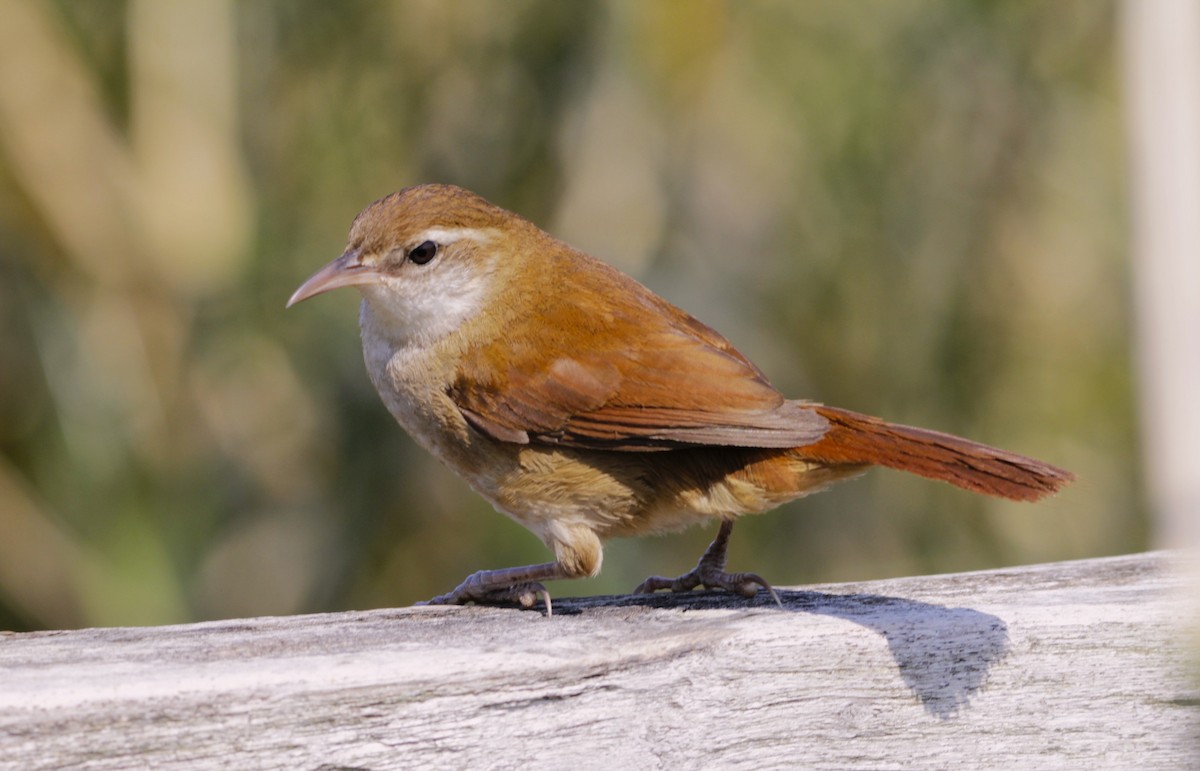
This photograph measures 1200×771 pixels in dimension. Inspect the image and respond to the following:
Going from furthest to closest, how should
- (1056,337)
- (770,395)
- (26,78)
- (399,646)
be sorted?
(1056,337) < (26,78) < (770,395) < (399,646)

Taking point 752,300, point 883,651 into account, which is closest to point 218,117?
point 752,300

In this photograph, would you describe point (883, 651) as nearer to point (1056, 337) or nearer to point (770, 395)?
point (770, 395)

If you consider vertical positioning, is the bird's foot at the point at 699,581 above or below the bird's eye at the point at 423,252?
below

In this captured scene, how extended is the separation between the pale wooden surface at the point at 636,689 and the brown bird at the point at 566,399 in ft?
1.89

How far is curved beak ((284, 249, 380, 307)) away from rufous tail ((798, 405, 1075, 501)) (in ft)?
3.89

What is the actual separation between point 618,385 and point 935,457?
0.83m

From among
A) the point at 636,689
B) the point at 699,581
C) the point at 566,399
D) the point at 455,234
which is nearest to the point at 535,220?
the point at 455,234

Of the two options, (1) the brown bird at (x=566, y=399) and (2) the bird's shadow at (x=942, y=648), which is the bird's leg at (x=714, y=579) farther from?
(2) the bird's shadow at (x=942, y=648)

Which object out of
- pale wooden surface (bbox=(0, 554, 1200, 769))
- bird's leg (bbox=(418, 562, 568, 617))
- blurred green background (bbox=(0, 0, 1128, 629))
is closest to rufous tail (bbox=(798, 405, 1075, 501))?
pale wooden surface (bbox=(0, 554, 1200, 769))

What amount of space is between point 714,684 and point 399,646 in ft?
1.57

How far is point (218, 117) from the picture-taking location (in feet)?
15.6

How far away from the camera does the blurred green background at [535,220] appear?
462 cm

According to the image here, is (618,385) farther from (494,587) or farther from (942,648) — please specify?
(942,648)

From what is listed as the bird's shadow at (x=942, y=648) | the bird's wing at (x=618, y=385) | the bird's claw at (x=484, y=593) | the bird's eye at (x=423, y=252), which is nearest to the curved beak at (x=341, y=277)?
the bird's eye at (x=423, y=252)
